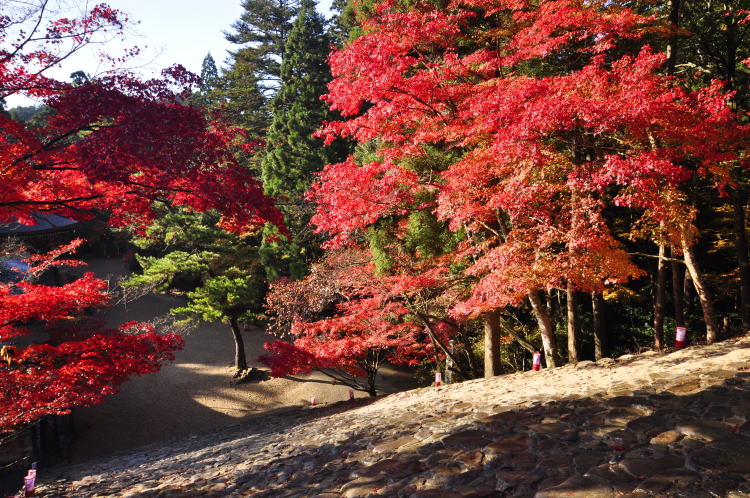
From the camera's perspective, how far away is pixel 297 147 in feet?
59.4

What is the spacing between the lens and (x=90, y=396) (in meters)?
7.49

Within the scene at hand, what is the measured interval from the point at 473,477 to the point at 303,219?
14.4m

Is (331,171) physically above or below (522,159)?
above

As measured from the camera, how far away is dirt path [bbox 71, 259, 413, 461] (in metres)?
12.0

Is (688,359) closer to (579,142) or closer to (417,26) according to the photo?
(579,142)

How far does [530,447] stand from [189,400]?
1255 centimetres

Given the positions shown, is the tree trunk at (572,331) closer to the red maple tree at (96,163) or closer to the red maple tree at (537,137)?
the red maple tree at (537,137)

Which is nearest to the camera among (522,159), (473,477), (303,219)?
(473,477)

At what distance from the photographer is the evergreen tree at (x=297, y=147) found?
17047mm

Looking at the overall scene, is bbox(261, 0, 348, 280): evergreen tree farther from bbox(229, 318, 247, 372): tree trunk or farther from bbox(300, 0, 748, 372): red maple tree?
bbox(300, 0, 748, 372): red maple tree

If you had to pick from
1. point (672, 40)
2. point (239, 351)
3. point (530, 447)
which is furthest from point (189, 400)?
point (672, 40)

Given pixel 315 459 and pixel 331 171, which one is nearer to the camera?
pixel 315 459

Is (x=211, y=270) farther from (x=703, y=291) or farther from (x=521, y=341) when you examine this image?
(x=703, y=291)

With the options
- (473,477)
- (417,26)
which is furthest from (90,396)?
(417,26)
